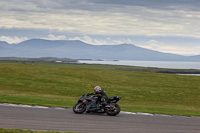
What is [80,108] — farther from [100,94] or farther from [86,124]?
[86,124]

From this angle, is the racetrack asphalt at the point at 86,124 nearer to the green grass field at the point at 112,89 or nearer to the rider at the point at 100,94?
the rider at the point at 100,94

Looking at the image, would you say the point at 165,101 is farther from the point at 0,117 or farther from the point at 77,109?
the point at 0,117

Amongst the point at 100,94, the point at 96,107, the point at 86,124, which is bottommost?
the point at 86,124

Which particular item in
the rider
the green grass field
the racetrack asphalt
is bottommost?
the green grass field

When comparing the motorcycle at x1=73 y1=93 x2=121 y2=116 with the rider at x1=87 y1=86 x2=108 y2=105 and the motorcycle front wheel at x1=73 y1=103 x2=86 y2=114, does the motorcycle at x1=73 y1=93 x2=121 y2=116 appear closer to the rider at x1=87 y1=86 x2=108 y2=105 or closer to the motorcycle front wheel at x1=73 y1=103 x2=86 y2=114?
the motorcycle front wheel at x1=73 y1=103 x2=86 y2=114

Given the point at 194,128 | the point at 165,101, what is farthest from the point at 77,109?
the point at 165,101

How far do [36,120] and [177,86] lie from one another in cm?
3412

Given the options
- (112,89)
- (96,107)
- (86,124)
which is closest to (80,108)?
(96,107)

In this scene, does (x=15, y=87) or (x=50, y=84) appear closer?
(x=15, y=87)

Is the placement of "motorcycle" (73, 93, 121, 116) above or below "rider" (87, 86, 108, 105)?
below

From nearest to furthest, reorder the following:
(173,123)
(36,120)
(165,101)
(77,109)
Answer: (36,120) < (173,123) < (77,109) < (165,101)

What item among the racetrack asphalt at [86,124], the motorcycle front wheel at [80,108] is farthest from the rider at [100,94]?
the racetrack asphalt at [86,124]

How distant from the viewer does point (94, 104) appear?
19.1m

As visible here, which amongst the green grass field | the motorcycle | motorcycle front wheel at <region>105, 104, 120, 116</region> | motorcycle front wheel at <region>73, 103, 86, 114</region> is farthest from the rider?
the green grass field
